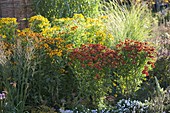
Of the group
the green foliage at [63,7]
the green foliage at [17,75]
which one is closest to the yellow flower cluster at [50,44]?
the green foliage at [17,75]

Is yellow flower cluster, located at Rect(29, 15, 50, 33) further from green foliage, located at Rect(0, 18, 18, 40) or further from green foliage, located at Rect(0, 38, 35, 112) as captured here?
green foliage, located at Rect(0, 38, 35, 112)

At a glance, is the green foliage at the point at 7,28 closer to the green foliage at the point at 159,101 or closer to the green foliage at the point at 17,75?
the green foliage at the point at 17,75

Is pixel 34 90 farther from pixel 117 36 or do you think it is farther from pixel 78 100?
pixel 117 36

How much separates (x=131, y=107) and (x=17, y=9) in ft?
11.0

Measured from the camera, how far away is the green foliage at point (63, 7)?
6492 millimetres

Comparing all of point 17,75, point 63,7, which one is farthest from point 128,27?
point 17,75

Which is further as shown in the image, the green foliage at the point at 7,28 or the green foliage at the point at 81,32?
the green foliage at the point at 7,28

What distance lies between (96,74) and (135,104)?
64 centimetres

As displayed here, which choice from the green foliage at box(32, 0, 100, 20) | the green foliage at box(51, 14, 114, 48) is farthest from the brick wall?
the green foliage at box(51, 14, 114, 48)

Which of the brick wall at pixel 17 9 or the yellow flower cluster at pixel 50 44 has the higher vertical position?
the brick wall at pixel 17 9

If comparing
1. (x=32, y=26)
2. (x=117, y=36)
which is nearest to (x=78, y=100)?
(x=32, y=26)

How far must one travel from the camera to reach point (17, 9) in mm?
6836

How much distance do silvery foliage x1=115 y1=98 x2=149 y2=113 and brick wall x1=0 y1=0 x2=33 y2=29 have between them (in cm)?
306

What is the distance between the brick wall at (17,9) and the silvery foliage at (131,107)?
10.0 feet
